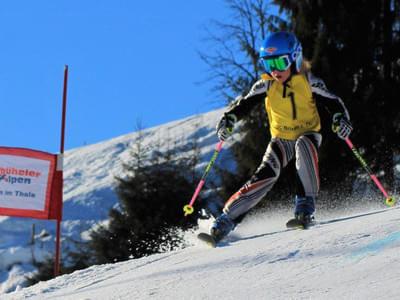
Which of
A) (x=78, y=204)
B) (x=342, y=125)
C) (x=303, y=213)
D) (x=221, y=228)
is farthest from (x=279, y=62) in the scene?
(x=78, y=204)

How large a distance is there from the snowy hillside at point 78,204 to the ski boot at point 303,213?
21881 millimetres

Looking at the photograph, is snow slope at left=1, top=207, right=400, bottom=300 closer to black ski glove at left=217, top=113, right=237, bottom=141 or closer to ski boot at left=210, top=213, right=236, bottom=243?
ski boot at left=210, top=213, right=236, bottom=243

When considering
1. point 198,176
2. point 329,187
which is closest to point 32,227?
point 198,176

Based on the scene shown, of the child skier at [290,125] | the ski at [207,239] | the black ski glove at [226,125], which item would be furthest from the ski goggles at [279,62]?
the ski at [207,239]

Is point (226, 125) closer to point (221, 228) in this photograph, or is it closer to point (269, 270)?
point (221, 228)

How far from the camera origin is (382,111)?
12.8 meters

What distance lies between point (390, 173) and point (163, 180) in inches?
219

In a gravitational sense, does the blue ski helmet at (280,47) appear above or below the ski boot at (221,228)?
above

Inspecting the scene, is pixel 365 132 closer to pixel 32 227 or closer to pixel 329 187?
pixel 329 187

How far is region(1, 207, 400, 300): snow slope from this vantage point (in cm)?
321

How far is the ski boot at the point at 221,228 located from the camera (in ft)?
16.5

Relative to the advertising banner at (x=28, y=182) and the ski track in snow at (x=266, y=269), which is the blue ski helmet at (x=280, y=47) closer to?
the ski track in snow at (x=266, y=269)

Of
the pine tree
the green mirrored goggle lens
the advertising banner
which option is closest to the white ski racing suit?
the green mirrored goggle lens

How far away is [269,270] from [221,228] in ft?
4.44
